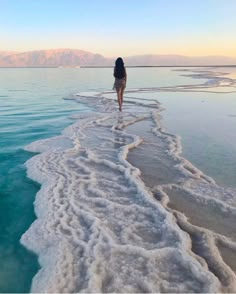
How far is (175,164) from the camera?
754cm

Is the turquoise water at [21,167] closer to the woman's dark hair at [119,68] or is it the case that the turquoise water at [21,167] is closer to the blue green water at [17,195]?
the blue green water at [17,195]

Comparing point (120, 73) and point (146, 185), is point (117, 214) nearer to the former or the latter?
point (146, 185)

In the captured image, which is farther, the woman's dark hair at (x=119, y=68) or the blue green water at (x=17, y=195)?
the woman's dark hair at (x=119, y=68)

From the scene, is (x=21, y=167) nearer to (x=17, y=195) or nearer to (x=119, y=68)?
(x=17, y=195)

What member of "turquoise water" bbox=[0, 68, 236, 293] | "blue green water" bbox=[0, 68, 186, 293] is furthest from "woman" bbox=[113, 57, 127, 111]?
"blue green water" bbox=[0, 68, 186, 293]

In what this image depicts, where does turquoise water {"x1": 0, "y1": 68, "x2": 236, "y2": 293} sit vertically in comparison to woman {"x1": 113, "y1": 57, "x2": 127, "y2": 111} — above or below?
below

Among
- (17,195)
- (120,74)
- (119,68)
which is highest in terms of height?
(119,68)

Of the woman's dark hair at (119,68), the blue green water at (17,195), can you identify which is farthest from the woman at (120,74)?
the blue green water at (17,195)

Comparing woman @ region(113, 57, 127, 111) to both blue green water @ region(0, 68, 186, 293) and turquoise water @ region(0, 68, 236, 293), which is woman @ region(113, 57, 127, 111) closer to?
turquoise water @ region(0, 68, 236, 293)

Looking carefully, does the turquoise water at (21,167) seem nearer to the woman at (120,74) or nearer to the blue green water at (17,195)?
the blue green water at (17,195)

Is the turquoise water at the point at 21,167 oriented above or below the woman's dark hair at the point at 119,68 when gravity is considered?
below

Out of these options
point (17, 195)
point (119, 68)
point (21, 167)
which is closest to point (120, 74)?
point (119, 68)

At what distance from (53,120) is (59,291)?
10.8 metres

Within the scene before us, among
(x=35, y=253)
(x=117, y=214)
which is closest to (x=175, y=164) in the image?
(x=117, y=214)
